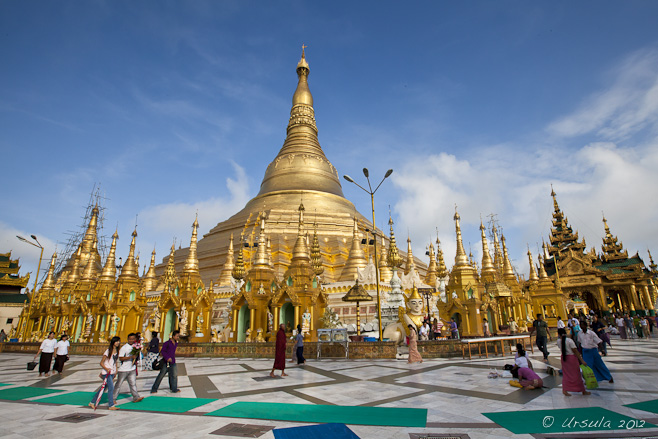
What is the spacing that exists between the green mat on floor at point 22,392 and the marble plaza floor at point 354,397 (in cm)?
35

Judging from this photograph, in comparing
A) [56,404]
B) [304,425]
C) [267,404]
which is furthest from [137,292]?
[304,425]

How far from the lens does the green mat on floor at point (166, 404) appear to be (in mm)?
6232

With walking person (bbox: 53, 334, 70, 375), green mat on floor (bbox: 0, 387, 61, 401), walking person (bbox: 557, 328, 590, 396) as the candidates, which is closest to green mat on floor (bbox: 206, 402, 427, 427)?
walking person (bbox: 557, 328, 590, 396)

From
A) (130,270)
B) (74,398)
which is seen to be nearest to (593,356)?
(74,398)

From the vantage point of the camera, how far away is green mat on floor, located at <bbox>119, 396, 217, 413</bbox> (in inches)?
245

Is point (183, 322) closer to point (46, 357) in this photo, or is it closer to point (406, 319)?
point (46, 357)

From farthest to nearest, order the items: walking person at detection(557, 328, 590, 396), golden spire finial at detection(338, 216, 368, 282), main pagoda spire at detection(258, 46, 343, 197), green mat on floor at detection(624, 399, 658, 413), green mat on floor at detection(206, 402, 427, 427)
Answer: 1. main pagoda spire at detection(258, 46, 343, 197)
2. golden spire finial at detection(338, 216, 368, 282)
3. walking person at detection(557, 328, 590, 396)
4. green mat on floor at detection(624, 399, 658, 413)
5. green mat on floor at detection(206, 402, 427, 427)

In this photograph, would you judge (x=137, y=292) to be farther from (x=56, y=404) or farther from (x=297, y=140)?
(x=297, y=140)

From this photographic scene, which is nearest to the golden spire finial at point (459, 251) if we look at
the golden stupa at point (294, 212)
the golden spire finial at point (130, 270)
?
the golden stupa at point (294, 212)

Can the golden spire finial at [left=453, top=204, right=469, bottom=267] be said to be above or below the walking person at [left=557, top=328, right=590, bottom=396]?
above

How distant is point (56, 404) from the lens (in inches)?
267

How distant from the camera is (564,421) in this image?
16.6 ft

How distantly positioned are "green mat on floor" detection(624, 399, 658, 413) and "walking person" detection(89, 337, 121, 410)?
8223 mm

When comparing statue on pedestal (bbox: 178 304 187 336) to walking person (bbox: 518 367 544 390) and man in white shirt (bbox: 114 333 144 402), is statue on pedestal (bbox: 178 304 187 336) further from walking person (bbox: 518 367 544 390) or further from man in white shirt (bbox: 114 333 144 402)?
walking person (bbox: 518 367 544 390)
